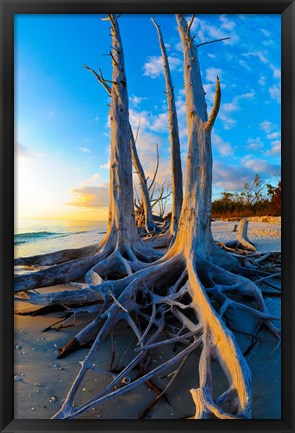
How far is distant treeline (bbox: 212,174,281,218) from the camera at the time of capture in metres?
2.14

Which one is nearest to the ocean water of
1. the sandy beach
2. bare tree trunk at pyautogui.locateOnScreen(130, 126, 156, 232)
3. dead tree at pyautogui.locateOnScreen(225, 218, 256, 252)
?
the sandy beach

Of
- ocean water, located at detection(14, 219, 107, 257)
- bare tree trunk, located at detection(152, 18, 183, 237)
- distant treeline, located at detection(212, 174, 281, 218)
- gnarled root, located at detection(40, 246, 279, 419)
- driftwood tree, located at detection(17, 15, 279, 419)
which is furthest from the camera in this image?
bare tree trunk, located at detection(152, 18, 183, 237)

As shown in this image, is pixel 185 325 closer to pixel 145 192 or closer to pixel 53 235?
pixel 53 235

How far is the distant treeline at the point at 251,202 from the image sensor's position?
214cm

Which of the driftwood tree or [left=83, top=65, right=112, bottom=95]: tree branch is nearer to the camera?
the driftwood tree

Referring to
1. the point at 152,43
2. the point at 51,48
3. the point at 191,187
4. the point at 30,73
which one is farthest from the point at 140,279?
the point at 152,43

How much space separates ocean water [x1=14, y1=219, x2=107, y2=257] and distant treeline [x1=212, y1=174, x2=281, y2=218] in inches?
46.8

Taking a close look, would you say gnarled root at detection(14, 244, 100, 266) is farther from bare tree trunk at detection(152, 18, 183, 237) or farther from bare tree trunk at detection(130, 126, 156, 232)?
bare tree trunk at detection(130, 126, 156, 232)

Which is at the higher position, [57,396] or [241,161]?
[241,161]

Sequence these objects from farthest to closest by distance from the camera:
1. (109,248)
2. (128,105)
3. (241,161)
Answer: (128,105) < (109,248) < (241,161)

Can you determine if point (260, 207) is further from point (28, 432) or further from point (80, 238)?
point (28, 432)

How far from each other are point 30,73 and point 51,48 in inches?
10.0

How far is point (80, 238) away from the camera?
2.86 meters

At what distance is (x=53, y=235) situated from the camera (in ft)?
8.43
